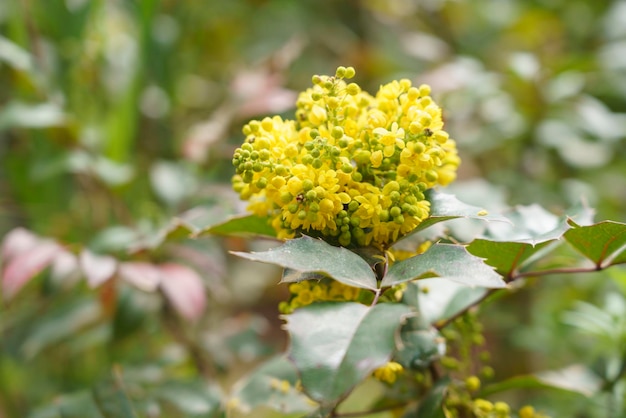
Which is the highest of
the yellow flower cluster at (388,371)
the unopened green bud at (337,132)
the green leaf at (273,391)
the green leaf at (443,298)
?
the unopened green bud at (337,132)

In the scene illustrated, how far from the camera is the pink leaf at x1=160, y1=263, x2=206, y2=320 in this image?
1.00 m

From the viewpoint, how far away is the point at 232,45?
2.27m

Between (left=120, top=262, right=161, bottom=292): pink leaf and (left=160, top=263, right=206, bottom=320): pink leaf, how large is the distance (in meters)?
0.02

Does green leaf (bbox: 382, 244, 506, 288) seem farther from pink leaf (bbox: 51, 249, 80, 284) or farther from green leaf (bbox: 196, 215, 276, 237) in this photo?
pink leaf (bbox: 51, 249, 80, 284)

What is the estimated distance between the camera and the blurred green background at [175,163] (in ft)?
3.87

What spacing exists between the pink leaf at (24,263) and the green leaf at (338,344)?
25.2 inches

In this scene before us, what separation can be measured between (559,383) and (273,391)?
0.39 m

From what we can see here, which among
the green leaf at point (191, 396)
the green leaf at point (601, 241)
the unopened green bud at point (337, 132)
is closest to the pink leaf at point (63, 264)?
the green leaf at point (191, 396)

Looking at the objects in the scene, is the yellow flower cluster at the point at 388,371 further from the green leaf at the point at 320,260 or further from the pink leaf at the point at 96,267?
the pink leaf at the point at 96,267

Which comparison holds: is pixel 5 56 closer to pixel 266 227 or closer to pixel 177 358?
pixel 177 358

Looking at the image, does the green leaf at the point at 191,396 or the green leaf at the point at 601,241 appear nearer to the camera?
the green leaf at the point at 601,241

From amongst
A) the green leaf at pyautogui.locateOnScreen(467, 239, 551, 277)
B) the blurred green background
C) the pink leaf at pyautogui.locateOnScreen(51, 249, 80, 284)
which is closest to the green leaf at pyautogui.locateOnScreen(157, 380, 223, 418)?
the blurred green background

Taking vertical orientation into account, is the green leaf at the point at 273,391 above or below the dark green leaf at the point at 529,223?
below

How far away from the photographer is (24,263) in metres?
0.99
